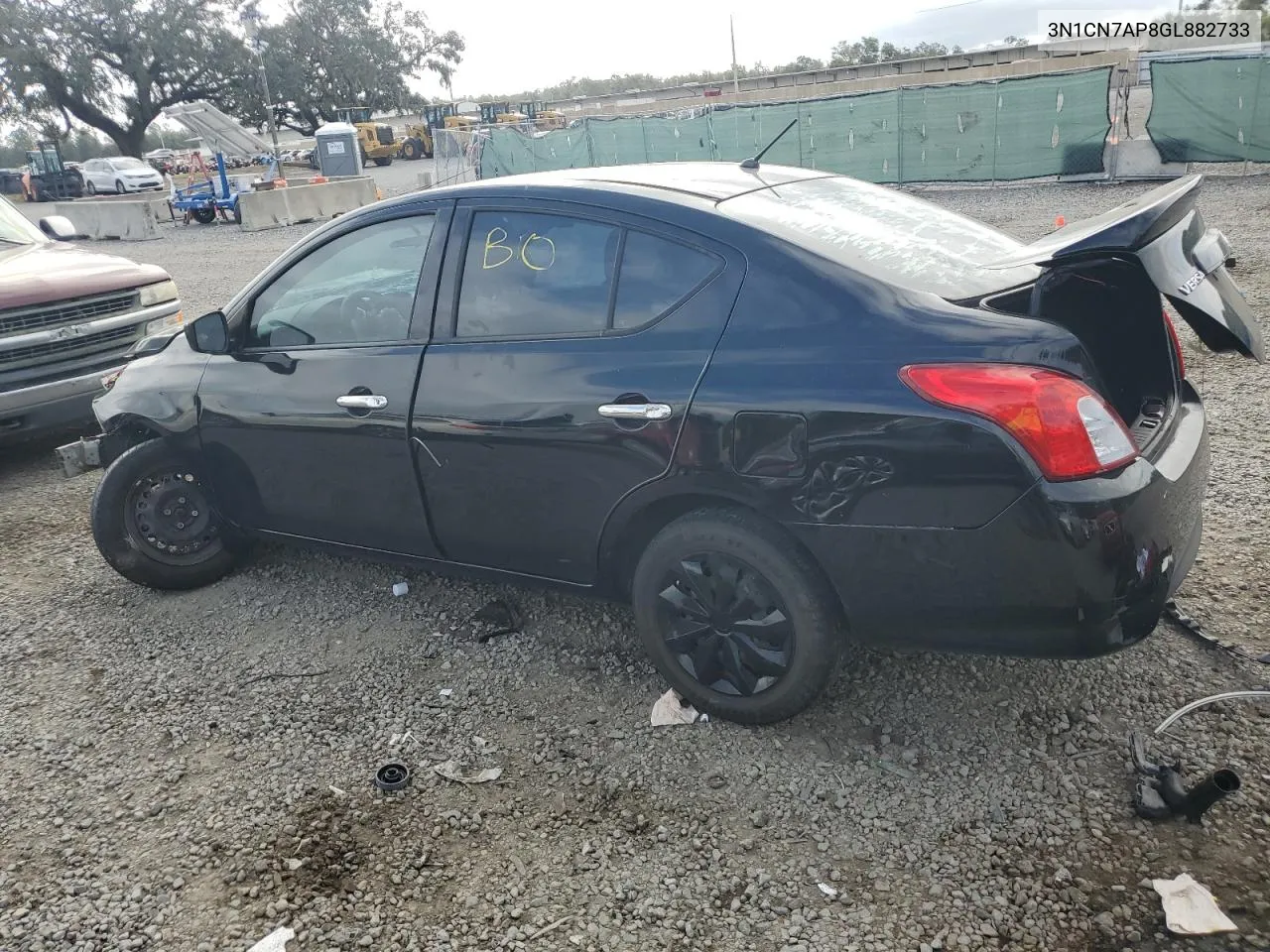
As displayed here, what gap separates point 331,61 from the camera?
62.4 meters

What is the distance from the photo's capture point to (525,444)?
3285mm

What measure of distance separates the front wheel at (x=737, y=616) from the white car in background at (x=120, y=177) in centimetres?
4159

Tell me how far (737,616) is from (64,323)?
5.48 metres

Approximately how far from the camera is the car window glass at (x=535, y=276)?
3207 mm

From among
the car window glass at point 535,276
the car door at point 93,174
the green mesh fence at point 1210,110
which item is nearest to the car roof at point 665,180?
the car window glass at point 535,276

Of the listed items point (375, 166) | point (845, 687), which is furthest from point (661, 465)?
point (375, 166)

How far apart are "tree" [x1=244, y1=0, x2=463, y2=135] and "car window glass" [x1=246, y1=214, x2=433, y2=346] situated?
207 ft

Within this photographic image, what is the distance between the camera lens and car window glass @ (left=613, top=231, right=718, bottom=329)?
301 centimetres

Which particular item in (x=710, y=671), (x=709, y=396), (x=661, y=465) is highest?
(x=709, y=396)

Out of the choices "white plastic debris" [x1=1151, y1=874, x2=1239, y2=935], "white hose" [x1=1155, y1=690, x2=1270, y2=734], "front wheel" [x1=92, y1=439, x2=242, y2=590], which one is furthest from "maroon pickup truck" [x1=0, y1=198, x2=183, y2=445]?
"white plastic debris" [x1=1151, y1=874, x2=1239, y2=935]

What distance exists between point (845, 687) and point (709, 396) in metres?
1.20

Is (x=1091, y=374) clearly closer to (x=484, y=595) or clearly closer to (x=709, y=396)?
(x=709, y=396)

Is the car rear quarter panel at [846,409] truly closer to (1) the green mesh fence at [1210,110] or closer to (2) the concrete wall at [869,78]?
(1) the green mesh fence at [1210,110]

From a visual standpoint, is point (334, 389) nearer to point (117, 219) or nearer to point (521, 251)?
point (521, 251)
